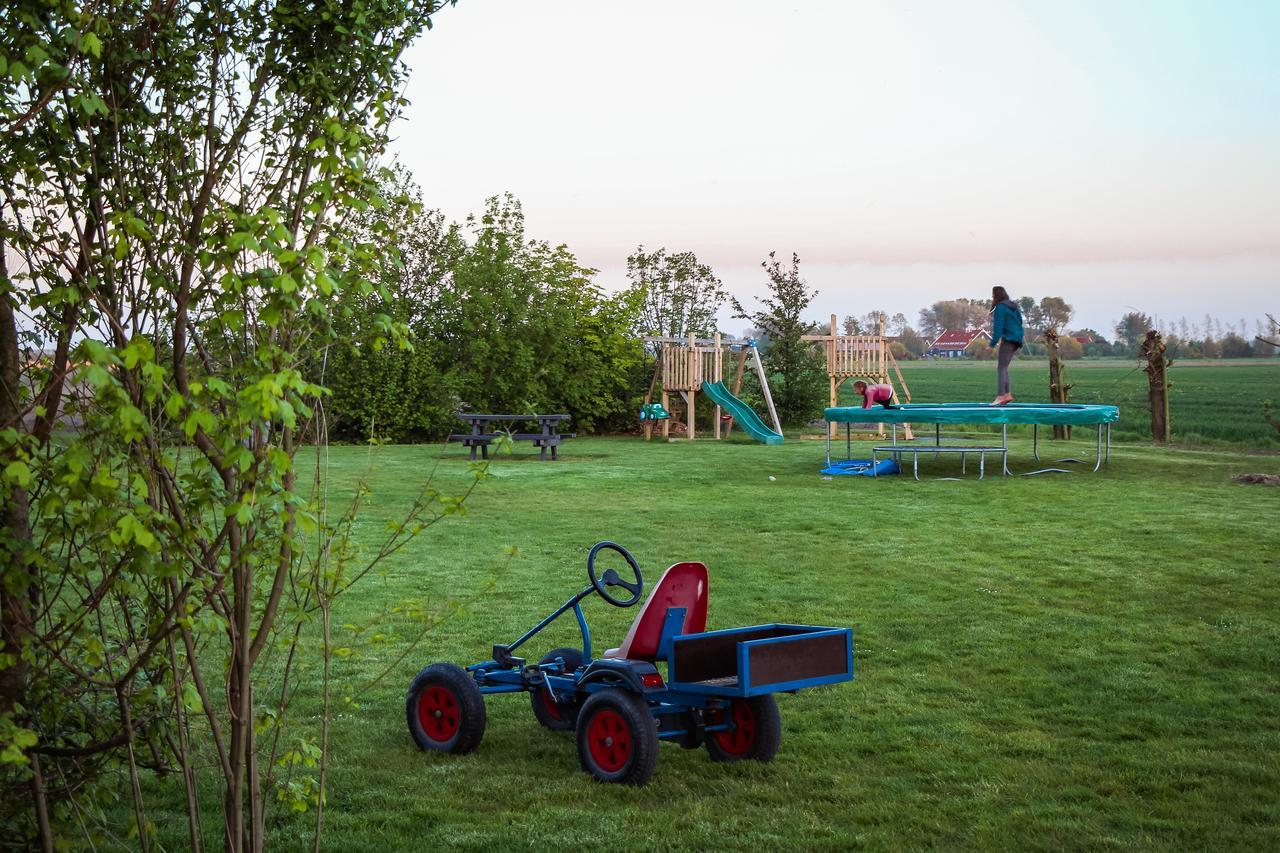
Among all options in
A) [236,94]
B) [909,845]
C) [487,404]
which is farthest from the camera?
[487,404]

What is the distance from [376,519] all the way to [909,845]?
927cm

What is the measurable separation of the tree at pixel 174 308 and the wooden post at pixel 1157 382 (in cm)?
2358

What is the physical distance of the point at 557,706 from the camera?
570 cm

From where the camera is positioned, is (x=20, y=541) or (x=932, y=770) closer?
(x=20, y=541)

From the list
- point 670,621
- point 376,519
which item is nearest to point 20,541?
point 670,621

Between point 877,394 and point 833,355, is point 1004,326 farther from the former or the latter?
point 833,355

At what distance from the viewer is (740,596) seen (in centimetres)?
867

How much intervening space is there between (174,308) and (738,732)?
3056 millimetres

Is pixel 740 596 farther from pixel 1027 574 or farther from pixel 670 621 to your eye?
pixel 670 621

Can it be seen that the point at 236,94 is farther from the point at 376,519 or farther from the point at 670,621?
the point at 376,519

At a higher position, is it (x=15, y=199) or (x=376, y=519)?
(x=15, y=199)

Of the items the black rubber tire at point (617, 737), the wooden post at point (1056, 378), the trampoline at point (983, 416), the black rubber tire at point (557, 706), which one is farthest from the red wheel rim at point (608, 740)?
the wooden post at point (1056, 378)

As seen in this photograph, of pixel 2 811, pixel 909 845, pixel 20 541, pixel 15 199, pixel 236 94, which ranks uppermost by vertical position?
pixel 236 94

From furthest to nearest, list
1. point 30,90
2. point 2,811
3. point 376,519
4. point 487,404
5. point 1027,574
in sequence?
point 487,404 < point 376,519 < point 1027,574 < point 2,811 < point 30,90
